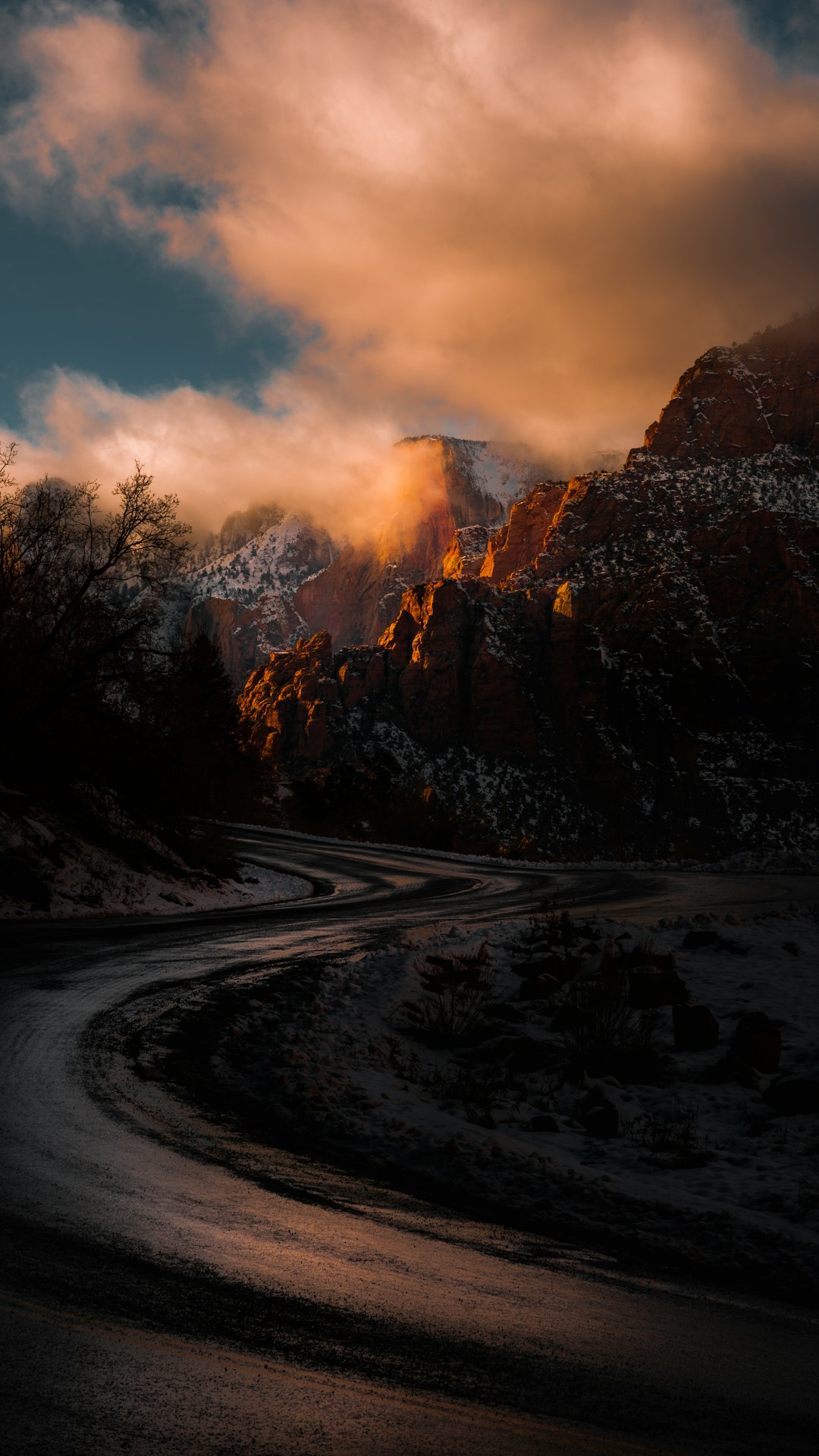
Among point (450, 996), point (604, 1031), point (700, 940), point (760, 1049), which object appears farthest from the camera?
point (700, 940)

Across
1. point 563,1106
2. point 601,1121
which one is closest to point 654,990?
point 563,1106

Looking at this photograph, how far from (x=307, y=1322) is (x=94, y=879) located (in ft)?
56.1

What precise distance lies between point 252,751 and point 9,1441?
68774 mm

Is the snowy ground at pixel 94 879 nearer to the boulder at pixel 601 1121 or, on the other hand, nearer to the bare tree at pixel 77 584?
the bare tree at pixel 77 584

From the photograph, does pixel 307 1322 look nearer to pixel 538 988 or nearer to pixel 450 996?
pixel 450 996

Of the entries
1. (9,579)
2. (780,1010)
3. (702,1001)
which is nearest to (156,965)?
(702,1001)

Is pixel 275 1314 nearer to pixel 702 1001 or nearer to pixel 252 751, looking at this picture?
pixel 702 1001

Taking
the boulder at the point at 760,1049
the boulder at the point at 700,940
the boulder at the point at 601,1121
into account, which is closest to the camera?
the boulder at the point at 601,1121

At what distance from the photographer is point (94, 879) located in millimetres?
19078

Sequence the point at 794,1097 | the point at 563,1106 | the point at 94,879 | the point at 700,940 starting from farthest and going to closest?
the point at 94,879 < the point at 700,940 < the point at 563,1106 < the point at 794,1097

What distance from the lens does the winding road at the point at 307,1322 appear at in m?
2.57

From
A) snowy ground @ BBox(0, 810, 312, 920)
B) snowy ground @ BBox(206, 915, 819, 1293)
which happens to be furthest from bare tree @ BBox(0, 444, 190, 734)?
snowy ground @ BBox(206, 915, 819, 1293)

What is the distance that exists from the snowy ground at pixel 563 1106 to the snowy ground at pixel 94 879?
307 inches

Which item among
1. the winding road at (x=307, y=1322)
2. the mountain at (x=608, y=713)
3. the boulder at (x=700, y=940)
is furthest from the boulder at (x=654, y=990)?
the mountain at (x=608, y=713)
